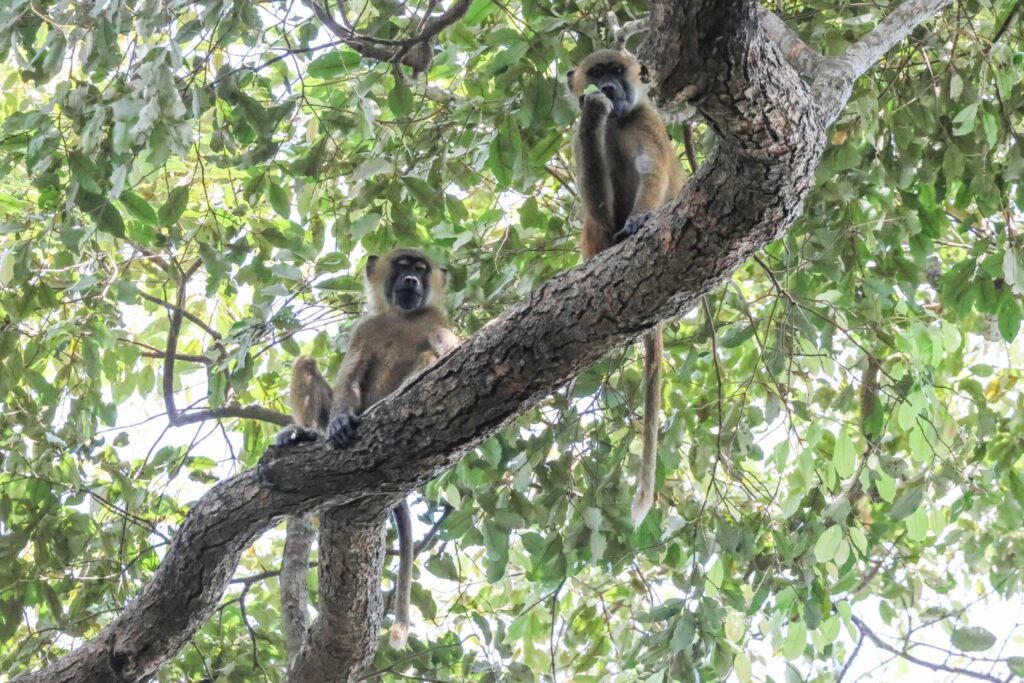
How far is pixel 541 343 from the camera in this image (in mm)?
4387

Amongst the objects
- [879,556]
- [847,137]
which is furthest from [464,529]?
[879,556]

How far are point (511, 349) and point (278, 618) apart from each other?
15.9 ft

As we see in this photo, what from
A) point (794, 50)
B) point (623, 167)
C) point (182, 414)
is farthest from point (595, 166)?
point (182, 414)

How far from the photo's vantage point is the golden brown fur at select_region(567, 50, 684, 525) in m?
6.02

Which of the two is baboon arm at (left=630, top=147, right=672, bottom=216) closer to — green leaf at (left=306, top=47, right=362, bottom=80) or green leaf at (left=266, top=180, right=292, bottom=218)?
green leaf at (left=306, top=47, right=362, bottom=80)

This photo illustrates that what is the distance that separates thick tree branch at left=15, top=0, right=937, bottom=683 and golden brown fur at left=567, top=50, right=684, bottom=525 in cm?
153

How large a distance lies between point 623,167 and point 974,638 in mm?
3151

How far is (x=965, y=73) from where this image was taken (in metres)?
6.62

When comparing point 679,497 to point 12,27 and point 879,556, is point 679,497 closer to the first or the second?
point 879,556

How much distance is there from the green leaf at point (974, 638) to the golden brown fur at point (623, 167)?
1732mm

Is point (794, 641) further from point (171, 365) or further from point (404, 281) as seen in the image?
point (171, 365)

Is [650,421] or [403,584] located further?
[403,584]

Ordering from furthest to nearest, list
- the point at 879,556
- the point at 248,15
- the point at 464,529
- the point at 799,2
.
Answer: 1. the point at 879,556
2. the point at 799,2
3. the point at 464,529
4. the point at 248,15

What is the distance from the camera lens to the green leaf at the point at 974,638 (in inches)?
222
